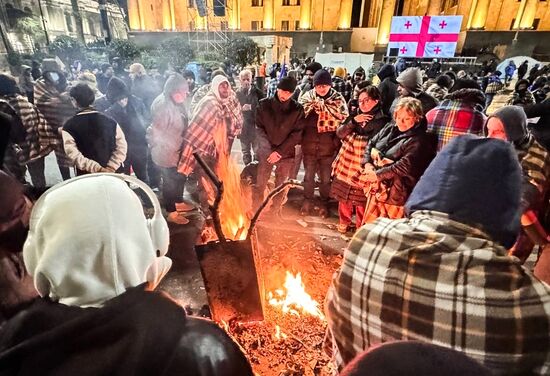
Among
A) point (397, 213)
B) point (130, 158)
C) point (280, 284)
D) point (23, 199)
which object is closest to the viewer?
point (23, 199)

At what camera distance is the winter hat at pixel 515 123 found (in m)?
3.23

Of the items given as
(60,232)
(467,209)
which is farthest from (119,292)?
(467,209)

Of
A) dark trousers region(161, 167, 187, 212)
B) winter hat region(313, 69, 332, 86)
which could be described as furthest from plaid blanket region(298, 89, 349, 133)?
dark trousers region(161, 167, 187, 212)

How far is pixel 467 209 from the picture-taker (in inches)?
56.7

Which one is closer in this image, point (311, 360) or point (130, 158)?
point (311, 360)

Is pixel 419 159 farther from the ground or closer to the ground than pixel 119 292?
closer to the ground

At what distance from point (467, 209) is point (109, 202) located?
152 centimetres

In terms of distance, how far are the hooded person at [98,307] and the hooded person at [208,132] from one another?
3991 millimetres

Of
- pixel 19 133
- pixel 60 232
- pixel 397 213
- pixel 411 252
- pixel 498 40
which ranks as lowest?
pixel 397 213

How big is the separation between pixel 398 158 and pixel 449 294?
305cm

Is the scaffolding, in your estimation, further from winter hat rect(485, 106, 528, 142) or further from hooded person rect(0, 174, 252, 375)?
hooded person rect(0, 174, 252, 375)

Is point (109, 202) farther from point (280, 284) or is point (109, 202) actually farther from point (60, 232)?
point (280, 284)

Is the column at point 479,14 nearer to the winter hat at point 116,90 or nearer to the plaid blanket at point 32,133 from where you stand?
the winter hat at point 116,90

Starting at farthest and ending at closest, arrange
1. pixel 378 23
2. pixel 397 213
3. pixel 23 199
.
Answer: pixel 378 23
pixel 397 213
pixel 23 199
